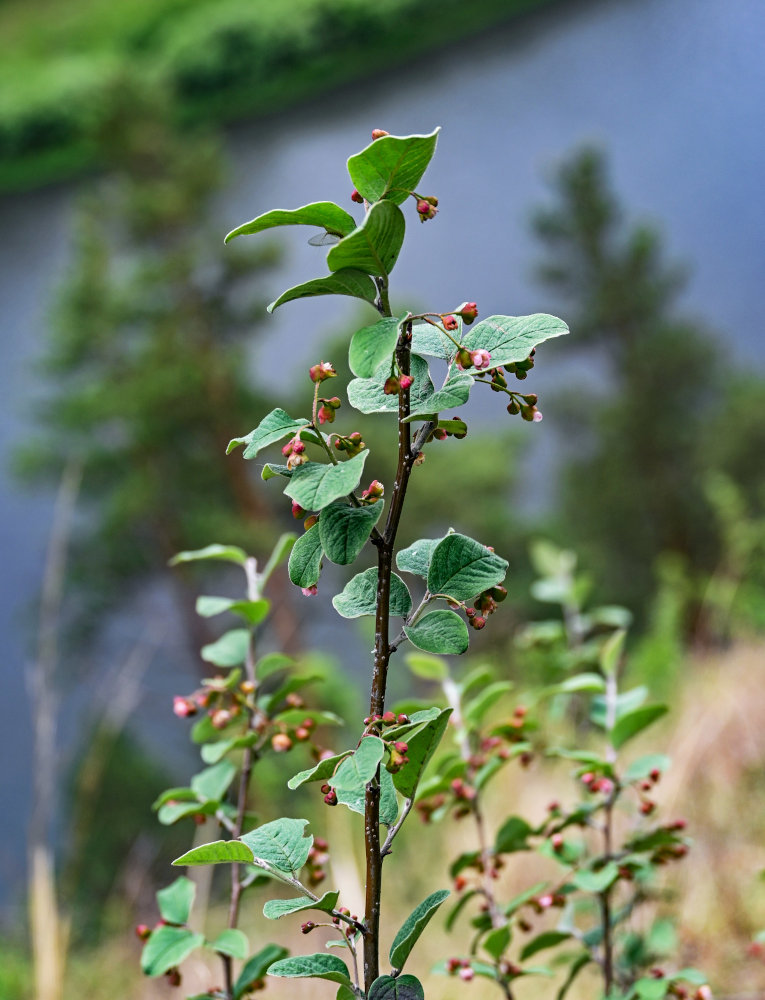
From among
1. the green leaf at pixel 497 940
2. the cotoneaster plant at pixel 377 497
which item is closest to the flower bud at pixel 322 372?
the cotoneaster plant at pixel 377 497

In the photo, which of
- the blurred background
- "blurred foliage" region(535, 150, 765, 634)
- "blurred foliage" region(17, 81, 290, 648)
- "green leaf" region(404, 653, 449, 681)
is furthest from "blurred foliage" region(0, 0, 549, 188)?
"green leaf" region(404, 653, 449, 681)

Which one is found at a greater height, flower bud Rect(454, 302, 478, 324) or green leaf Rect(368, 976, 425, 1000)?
flower bud Rect(454, 302, 478, 324)

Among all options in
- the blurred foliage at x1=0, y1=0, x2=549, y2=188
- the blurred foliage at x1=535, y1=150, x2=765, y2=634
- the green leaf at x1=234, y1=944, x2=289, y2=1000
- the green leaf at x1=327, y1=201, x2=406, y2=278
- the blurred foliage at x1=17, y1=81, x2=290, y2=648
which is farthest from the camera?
the blurred foliage at x1=0, y1=0, x2=549, y2=188

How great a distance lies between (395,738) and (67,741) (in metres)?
3.69

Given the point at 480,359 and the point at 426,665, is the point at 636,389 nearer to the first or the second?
the point at 426,665

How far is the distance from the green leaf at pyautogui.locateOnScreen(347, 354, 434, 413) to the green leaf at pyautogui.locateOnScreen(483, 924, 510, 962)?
0.20 meters

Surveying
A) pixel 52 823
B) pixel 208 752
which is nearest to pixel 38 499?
pixel 52 823

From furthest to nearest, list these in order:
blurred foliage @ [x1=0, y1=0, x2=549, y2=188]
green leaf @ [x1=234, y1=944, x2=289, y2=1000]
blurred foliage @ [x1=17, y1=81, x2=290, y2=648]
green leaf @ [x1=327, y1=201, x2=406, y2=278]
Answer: blurred foliage @ [x1=0, y1=0, x2=549, y2=188] → blurred foliage @ [x1=17, y1=81, x2=290, y2=648] → green leaf @ [x1=234, y1=944, x2=289, y2=1000] → green leaf @ [x1=327, y1=201, x2=406, y2=278]

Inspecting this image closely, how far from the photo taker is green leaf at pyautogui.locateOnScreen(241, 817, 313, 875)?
228 mm

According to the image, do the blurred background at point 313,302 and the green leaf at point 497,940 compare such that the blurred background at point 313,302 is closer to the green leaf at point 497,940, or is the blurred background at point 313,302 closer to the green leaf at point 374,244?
the green leaf at point 497,940

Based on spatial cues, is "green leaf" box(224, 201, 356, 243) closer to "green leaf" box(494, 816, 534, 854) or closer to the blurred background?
"green leaf" box(494, 816, 534, 854)

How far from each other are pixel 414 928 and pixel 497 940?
114 millimetres

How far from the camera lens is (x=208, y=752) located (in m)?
0.32

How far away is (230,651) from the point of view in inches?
13.9
